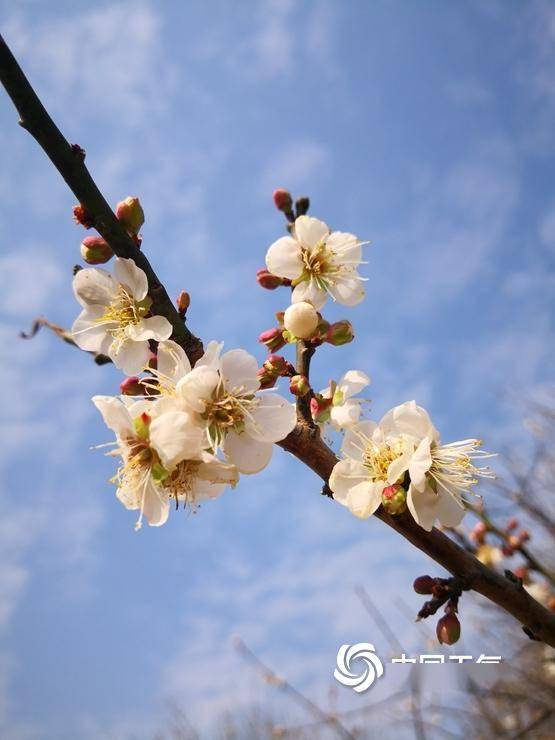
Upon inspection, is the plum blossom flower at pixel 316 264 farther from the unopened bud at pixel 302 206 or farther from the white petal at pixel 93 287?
the white petal at pixel 93 287

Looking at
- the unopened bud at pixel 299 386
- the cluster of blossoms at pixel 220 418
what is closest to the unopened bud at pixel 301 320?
the cluster of blossoms at pixel 220 418

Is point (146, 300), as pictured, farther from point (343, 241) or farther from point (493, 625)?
point (493, 625)

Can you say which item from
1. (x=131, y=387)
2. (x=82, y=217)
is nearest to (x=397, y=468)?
(x=131, y=387)

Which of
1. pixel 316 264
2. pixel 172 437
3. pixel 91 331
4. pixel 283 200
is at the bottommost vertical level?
pixel 172 437

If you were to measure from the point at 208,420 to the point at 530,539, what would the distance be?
9.61ft

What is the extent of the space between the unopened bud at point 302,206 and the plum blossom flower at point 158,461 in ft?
2.60

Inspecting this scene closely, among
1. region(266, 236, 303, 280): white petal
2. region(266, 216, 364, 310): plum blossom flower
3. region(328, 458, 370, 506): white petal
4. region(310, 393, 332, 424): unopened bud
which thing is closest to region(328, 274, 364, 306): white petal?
region(266, 216, 364, 310): plum blossom flower

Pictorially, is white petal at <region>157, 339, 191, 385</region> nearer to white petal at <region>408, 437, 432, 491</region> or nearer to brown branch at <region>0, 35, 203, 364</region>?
brown branch at <region>0, 35, 203, 364</region>

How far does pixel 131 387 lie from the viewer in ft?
4.20

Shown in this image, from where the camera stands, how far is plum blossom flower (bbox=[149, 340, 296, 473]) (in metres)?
1.12

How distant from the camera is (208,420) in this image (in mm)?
1150

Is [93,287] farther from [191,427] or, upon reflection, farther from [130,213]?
[191,427]

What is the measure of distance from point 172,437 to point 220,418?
0.48 ft

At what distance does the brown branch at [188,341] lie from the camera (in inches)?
38.6
